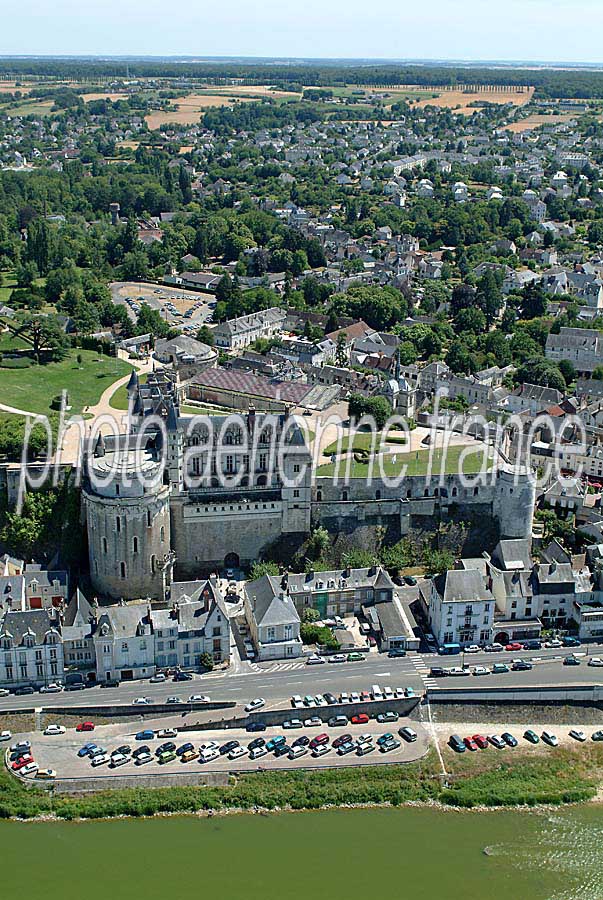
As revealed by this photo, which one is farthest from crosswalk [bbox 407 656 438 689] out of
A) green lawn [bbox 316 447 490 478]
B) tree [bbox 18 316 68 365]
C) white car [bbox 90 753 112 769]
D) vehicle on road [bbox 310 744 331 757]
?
tree [bbox 18 316 68 365]

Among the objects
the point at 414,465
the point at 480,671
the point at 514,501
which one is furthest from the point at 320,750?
the point at 414,465

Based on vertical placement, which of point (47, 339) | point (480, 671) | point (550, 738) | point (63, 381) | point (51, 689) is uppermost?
point (47, 339)

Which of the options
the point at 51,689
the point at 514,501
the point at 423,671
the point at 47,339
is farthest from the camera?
the point at 47,339

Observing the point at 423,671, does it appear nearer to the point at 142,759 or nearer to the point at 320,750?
the point at 320,750

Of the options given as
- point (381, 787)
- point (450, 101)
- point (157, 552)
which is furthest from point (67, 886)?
point (450, 101)

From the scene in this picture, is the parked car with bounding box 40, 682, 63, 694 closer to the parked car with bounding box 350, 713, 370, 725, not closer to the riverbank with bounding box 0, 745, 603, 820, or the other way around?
the riverbank with bounding box 0, 745, 603, 820

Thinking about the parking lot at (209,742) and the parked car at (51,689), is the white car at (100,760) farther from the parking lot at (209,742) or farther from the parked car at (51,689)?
the parked car at (51,689)

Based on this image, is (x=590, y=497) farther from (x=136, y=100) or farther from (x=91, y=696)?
(x=136, y=100)
